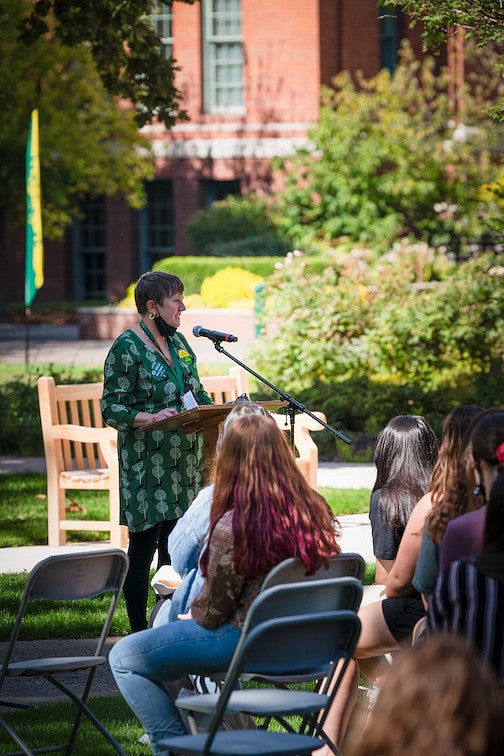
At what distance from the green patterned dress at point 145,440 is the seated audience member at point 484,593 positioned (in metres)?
2.75

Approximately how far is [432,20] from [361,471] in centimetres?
507

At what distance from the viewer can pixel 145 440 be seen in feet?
20.3

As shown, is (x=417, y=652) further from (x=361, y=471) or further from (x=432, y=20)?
(x=361, y=471)

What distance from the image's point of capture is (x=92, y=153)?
27906mm

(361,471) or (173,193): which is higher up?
(173,193)

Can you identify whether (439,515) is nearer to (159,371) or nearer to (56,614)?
(159,371)

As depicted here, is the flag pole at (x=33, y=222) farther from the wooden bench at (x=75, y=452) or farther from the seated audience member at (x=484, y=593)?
the seated audience member at (x=484, y=593)

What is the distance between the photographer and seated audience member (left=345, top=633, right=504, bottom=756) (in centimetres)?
214

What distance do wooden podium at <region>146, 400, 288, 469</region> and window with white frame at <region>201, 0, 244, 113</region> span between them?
956 inches

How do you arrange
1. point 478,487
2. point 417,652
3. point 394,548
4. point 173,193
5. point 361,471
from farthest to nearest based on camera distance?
point 173,193 < point 361,471 < point 394,548 < point 478,487 < point 417,652

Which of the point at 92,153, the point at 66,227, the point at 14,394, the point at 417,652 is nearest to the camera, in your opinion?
the point at 417,652

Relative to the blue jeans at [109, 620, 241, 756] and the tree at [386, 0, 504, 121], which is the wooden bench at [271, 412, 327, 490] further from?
the blue jeans at [109, 620, 241, 756]

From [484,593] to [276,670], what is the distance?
809mm

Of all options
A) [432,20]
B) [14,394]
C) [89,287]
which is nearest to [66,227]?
[89,287]
